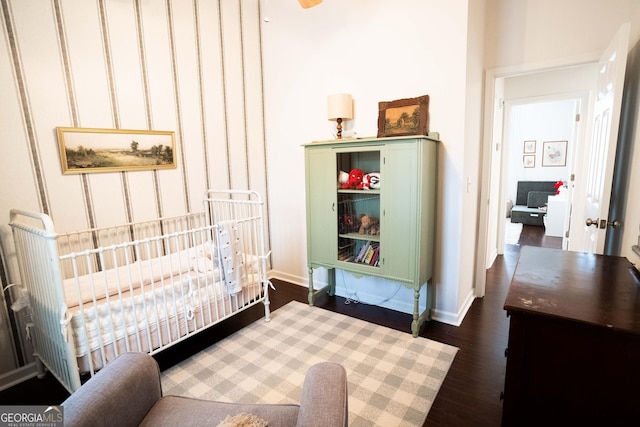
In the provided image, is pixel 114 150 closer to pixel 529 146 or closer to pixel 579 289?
pixel 579 289

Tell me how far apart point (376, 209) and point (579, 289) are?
4.88 feet

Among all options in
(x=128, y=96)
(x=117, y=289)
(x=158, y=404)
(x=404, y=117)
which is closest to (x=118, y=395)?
(x=158, y=404)

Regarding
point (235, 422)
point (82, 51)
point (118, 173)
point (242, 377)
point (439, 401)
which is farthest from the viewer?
point (118, 173)

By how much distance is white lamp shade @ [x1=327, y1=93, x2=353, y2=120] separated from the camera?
2662 mm

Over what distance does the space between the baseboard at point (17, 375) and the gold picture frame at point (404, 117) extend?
2955 mm

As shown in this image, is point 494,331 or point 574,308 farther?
point 494,331

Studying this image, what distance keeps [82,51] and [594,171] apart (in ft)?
12.0

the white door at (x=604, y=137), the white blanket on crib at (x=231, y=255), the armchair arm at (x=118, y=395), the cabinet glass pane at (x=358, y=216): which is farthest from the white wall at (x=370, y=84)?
the armchair arm at (x=118, y=395)

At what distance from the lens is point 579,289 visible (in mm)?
1282

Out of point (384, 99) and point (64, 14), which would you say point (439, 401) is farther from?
point (64, 14)

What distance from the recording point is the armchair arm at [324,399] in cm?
91

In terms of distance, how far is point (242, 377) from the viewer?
1.96 m

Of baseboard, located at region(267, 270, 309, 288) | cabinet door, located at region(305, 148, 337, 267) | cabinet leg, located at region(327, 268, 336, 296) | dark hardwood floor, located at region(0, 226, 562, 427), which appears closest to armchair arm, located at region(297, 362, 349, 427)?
dark hardwood floor, located at region(0, 226, 562, 427)

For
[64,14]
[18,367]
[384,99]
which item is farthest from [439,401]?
[64,14]
